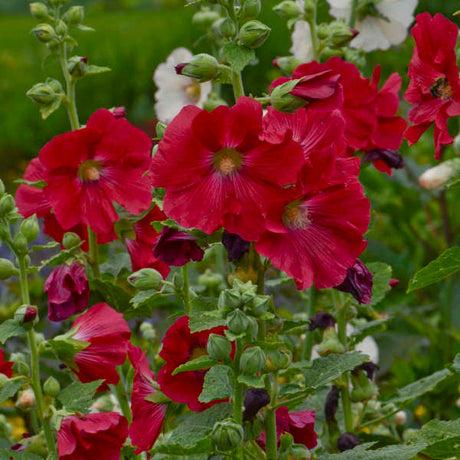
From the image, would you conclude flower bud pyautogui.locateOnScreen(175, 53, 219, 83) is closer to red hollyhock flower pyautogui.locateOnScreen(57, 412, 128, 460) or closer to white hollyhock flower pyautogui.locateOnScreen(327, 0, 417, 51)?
red hollyhock flower pyautogui.locateOnScreen(57, 412, 128, 460)

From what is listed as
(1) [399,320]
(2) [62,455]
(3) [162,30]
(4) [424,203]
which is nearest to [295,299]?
(1) [399,320]

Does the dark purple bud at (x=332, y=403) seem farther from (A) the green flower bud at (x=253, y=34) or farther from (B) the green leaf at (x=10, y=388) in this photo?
(A) the green flower bud at (x=253, y=34)

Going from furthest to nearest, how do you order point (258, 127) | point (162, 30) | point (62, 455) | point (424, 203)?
point (162, 30) → point (424, 203) → point (62, 455) → point (258, 127)

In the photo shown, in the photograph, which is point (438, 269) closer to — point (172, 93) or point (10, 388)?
point (10, 388)

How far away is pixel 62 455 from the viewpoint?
30.7 inches

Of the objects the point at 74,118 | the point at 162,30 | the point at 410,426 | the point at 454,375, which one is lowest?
the point at 162,30

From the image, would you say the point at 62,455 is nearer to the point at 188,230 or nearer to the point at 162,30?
the point at 188,230

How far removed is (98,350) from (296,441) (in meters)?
0.23

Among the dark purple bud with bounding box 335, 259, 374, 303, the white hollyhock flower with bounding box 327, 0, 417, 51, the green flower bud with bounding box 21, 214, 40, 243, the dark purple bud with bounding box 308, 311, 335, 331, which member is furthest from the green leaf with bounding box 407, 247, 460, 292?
Result: the white hollyhock flower with bounding box 327, 0, 417, 51

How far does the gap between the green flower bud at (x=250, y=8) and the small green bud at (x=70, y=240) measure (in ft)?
1.09

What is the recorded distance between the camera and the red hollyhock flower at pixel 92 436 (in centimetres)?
79

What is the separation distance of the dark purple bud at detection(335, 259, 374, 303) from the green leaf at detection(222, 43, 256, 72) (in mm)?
194

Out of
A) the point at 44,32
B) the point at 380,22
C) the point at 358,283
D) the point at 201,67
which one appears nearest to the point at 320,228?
the point at 358,283

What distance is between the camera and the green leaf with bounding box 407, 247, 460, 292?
71 cm
